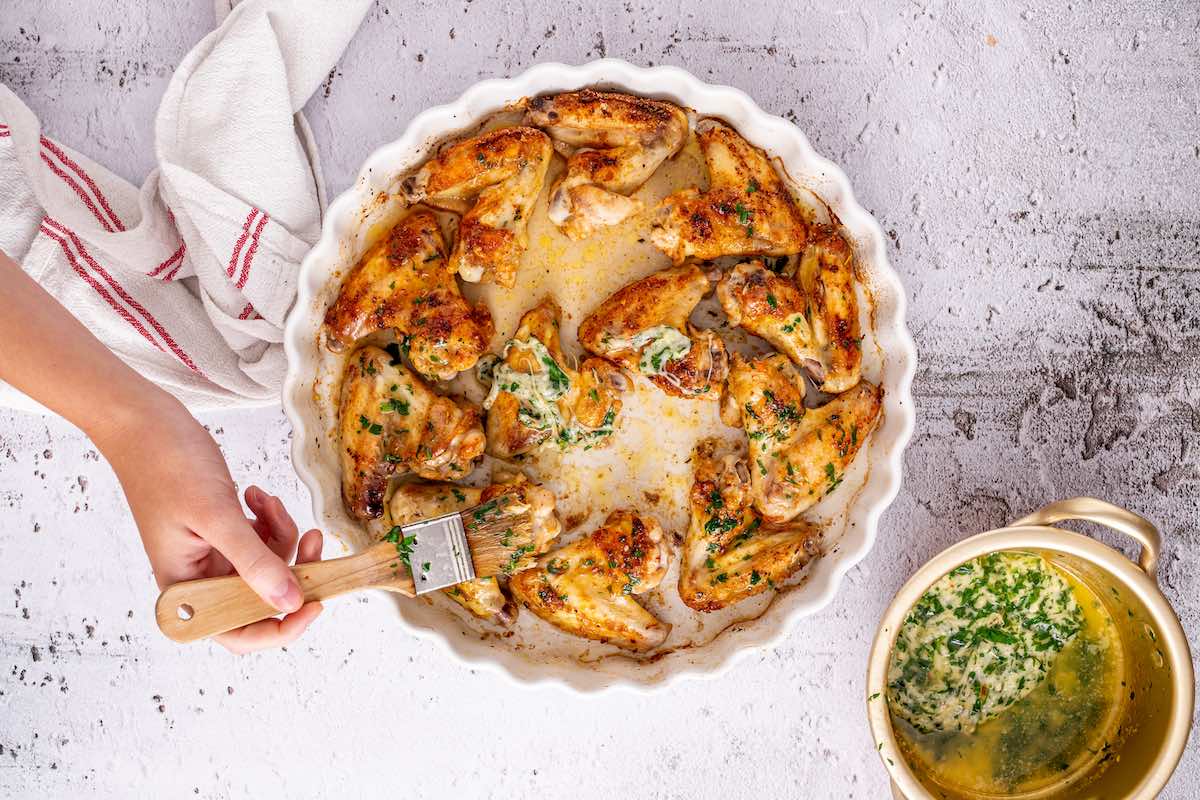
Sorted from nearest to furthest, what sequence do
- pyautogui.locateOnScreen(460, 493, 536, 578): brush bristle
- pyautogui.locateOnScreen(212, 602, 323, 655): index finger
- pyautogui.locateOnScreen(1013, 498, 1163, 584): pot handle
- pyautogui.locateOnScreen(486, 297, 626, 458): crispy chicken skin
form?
pyautogui.locateOnScreen(212, 602, 323, 655): index finger → pyautogui.locateOnScreen(1013, 498, 1163, 584): pot handle → pyautogui.locateOnScreen(460, 493, 536, 578): brush bristle → pyautogui.locateOnScreen(486, 297, 626, 458): crispy chicken skin

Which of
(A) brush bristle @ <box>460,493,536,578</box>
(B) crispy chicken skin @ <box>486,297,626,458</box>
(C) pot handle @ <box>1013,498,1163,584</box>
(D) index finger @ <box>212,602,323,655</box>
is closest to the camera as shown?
(D) index finger @ <box>212,602,323,655</box>

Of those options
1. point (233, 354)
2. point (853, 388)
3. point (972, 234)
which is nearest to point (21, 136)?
point (233, 354)

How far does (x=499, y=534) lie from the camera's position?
244cm

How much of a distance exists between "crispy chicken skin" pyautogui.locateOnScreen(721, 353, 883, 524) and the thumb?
124 cm

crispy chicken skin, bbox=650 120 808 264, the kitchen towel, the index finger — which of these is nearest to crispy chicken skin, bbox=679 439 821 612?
crispy chicken skin, bbox=650 120 808 264

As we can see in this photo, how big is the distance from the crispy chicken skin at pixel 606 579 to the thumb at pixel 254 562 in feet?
2.57

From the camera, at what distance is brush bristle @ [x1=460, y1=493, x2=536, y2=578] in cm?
243

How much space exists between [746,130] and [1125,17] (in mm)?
1240

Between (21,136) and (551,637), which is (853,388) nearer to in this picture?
(551,637)

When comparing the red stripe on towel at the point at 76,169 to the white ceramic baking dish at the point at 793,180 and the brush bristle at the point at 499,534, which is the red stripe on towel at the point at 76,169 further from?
the brush bristle at the point at 499,534

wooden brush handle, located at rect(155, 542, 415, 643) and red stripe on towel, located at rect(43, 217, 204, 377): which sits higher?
red stripe on towel, located at rect(43, 217, 204, 377)

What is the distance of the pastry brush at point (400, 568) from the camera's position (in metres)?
1.97

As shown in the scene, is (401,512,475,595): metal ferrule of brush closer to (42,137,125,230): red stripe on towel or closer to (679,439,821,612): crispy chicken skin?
(679,439,821,612): crispy chicken skin

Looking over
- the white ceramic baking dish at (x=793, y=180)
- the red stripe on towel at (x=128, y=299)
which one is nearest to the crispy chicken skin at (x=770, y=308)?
the white ceramic baking dish at (x=793, y=180)
